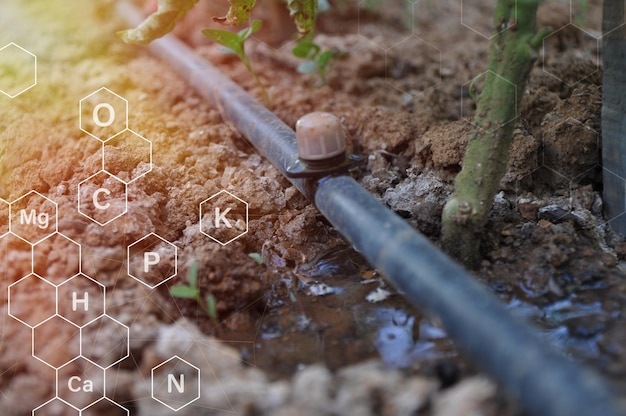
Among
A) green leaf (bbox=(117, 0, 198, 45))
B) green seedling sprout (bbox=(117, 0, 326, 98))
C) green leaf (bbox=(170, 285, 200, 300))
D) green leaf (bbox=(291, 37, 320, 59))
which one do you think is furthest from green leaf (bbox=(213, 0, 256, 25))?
green leaf (bbox=(170, 285, 200, 300))

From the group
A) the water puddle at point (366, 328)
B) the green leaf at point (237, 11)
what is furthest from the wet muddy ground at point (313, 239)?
the green leaf at point (237, 11)

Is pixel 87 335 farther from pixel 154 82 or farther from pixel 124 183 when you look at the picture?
pixel 154 82

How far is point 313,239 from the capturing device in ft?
4.82

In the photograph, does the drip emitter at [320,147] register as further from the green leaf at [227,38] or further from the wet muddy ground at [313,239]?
the green leaf at [227,38]

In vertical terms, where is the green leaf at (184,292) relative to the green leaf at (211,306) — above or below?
above

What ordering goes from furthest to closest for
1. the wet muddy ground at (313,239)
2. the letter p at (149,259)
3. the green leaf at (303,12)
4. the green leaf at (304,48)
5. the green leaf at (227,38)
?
1. the green leaf at (304,48)
2. the green leaf at (227,38)
3. the green leaf at (303,12)
4. the letter p at (149,259)
5. the wet muddy ground at (313,239)

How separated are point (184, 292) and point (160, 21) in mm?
808

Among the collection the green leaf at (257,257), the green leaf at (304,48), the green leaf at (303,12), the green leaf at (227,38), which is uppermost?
the green leaf at (303,12)

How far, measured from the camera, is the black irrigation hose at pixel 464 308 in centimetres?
78

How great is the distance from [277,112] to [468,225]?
88cm

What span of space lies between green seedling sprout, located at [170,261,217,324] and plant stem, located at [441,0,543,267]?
0.48 m

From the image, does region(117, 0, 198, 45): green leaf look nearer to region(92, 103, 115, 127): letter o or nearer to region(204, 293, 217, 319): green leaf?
region(92, 103, 115, 127): letter o

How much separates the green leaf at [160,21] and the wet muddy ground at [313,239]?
270 mm

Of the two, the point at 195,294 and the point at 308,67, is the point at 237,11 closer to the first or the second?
the point at 308,67
